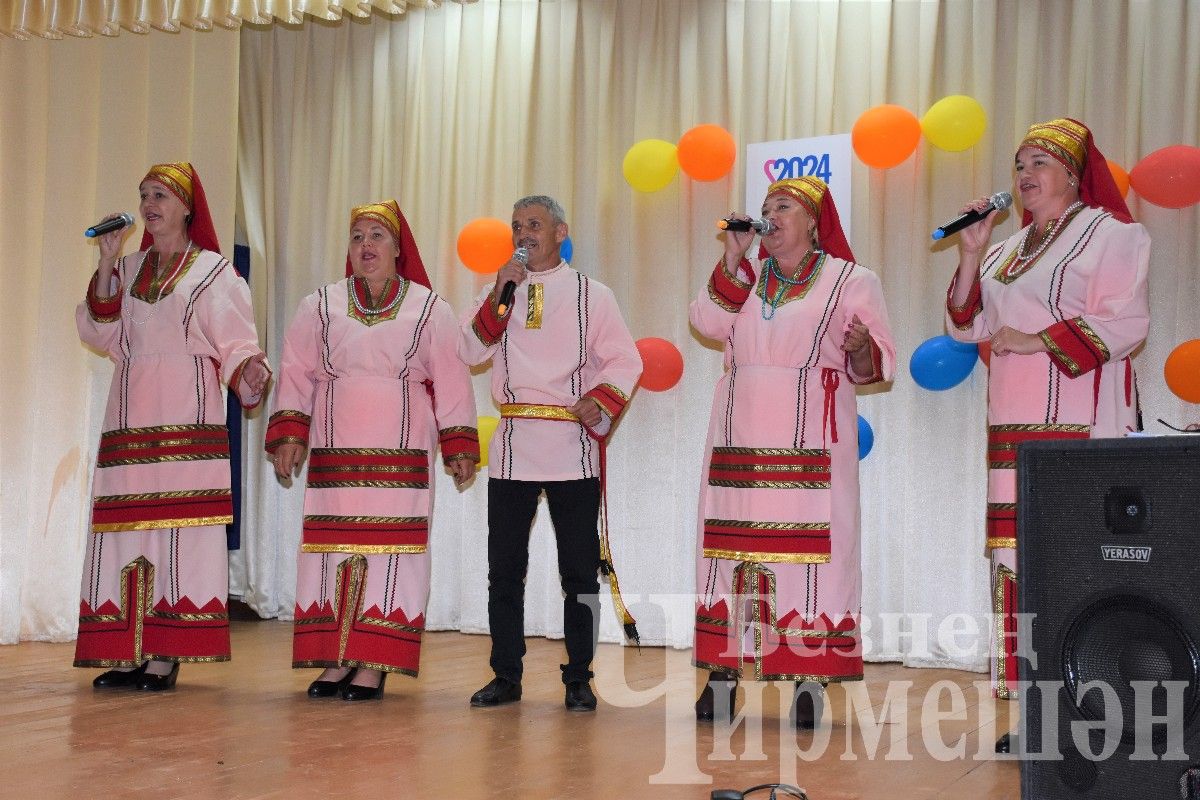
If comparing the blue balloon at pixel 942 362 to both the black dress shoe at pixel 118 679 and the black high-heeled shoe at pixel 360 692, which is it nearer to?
the black high-heeled shoe at pixel 360 692

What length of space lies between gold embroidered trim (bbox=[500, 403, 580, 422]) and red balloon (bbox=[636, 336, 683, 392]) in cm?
139

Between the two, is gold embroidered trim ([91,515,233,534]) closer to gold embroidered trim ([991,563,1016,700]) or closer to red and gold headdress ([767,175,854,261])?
red and gold headdress ([767,175,854,261])

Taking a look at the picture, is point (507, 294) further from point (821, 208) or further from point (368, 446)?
point (821, 208)

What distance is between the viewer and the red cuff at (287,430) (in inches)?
157

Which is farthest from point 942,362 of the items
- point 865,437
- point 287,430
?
point 287,430

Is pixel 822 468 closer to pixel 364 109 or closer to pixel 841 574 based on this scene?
pixel 841 574

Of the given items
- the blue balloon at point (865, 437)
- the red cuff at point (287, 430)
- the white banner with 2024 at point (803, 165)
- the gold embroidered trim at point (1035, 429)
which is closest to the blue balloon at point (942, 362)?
the blue balloon at point (865, 437)

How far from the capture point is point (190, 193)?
4.23 metres

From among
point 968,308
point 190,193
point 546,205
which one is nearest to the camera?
point 968,308

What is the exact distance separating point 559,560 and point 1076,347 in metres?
1.64

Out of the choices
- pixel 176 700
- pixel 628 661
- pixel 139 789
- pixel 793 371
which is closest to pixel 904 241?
pixel 793 371

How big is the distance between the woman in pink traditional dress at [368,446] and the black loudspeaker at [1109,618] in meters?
2.29

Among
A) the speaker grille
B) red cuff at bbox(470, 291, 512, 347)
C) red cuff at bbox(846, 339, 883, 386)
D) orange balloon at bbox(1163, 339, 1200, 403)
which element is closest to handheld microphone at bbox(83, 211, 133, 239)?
red cuff at bbox(470, 291, 512, 347)

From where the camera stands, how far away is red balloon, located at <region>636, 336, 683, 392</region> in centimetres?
523
